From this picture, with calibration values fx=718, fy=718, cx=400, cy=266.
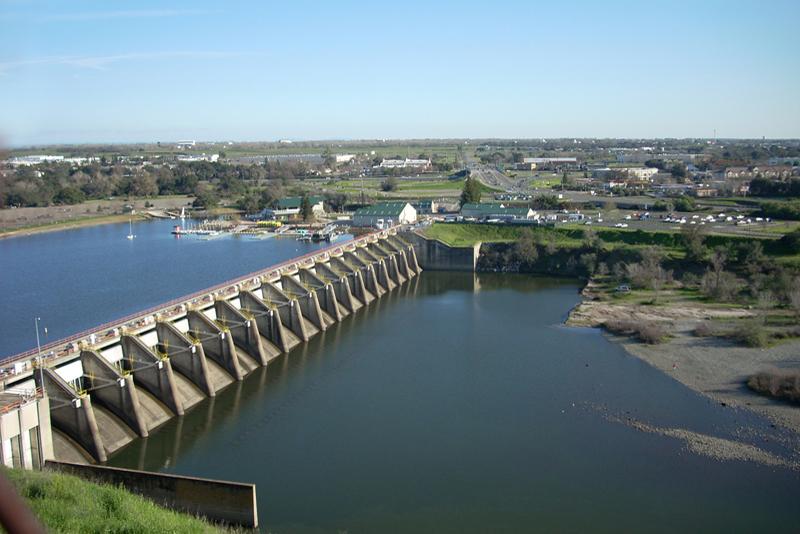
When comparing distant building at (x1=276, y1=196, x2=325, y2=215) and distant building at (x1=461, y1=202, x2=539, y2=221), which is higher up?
distant building at (x1=461, y1=202, x2=539, y2=221)

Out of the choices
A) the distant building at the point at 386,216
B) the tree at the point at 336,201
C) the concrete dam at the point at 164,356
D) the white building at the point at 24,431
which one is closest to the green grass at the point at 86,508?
the white building at the point at 24,431

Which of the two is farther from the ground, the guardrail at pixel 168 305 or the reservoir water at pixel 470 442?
the guardrail at pixel 168 305

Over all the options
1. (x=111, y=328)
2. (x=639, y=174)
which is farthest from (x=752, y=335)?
(x=639, y=174)

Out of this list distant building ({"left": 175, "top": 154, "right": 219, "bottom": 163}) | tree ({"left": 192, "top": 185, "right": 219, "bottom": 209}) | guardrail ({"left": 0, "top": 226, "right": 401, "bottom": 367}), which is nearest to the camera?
guardrail ({"left": 0, "top": 226, "right": 401, "bottom": 367})

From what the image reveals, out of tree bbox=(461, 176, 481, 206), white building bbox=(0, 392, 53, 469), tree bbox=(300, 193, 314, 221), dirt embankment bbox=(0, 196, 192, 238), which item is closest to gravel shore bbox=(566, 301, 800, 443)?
white building bbox=(0, 392, 53, 469)

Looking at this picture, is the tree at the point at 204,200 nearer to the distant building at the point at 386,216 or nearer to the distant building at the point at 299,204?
the distant building at the point at 299,204

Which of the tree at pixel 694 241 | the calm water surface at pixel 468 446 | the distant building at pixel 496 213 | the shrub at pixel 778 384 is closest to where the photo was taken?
the calm water surface at pixel 468 446

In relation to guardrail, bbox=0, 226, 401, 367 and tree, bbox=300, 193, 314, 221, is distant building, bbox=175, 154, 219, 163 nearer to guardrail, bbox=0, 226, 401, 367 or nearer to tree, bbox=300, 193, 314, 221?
tree, bbox=300, 193, 314, 221
